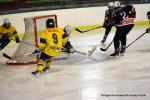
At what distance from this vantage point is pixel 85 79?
18.3 feet

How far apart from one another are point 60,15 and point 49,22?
5.11 m

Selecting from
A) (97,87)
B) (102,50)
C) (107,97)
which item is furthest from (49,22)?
(102,50)

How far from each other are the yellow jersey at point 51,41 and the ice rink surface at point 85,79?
391 mm

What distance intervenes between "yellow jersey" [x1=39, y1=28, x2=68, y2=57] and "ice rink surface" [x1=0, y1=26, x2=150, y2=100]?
1.28 feet

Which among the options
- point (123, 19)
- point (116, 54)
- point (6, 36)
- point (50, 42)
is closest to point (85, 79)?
point (50, 42)

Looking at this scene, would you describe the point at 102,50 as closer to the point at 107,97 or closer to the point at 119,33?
the point at 119,33

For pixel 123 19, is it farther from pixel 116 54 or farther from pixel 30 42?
pixel 30 42

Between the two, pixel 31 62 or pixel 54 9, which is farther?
pixel 54 9

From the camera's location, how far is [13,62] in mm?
6770

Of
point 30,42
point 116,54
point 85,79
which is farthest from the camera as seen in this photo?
point 116,54

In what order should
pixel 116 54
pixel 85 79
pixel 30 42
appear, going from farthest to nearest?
pixel 116 54
pixel 30 42
pixel 85 79

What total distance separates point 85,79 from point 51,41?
2.35 ft

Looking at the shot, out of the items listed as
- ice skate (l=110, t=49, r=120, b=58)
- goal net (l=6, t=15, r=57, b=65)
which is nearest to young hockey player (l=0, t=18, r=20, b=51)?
goal net (l=6, t=15, r=57, b=65)

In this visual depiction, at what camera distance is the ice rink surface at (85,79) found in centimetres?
479
